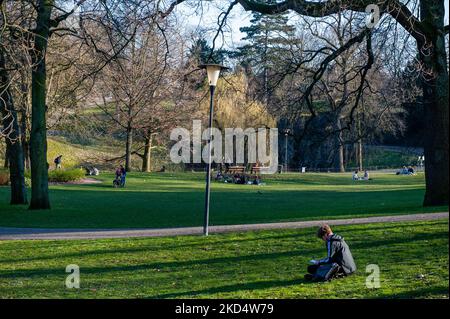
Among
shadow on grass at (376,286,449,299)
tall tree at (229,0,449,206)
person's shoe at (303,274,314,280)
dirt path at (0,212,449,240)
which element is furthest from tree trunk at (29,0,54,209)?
shadow on grass at (376,286,449,299)

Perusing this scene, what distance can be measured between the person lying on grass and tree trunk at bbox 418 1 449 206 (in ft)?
30.8

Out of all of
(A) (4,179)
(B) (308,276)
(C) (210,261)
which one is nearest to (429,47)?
(C) (210,261)

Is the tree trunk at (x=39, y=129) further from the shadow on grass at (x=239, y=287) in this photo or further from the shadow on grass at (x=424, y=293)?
the shadow on grass at (x=424, y=293)

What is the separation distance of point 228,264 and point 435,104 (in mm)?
10906

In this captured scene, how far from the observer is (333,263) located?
10617 mm

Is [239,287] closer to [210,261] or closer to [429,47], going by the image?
[210,261]

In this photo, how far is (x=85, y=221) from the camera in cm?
2331

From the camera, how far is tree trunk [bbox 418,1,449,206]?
1895cm

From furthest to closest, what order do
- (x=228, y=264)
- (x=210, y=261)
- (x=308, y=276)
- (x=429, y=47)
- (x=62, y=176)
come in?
(x=62, y=176) → (x=429, y=47) → (x=210, y=261) → (x=228, y=264) → (x=308, y=276)

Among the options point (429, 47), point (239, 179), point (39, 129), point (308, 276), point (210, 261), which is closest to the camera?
point (308, 276)

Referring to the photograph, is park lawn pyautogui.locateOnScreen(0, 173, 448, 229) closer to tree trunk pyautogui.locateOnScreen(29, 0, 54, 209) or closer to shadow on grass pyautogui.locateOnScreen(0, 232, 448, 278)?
tree trunk pyautogui.locateOnScreen(29, 0, 54, 209)

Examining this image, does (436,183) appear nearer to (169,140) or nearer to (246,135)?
(246,135)
